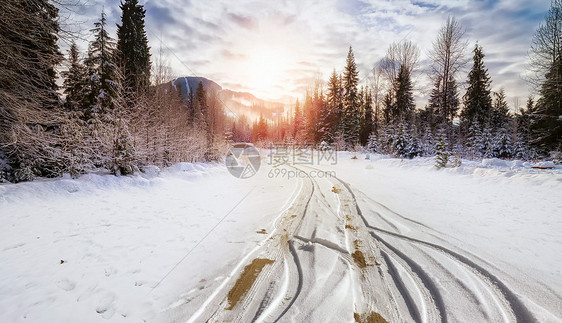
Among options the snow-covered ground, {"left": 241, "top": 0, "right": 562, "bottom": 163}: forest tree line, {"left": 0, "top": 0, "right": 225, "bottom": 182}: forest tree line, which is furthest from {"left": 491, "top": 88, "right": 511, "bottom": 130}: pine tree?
{"left": 0, "top": 0, "right": 225, "bottom": 182}: forest tree line

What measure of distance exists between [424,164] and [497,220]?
8628mm

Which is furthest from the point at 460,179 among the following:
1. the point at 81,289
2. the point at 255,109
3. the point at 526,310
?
the point at 255,109

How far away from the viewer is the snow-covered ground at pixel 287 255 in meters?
2.23

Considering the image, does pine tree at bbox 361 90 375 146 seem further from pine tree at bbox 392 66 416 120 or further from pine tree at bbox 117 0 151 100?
pine tree at bbox 117 0 151 100

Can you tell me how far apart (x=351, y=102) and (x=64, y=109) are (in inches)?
1263

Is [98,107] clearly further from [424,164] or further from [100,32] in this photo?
[424,164]

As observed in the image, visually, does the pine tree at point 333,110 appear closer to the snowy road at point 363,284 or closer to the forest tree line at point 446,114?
the forest tree line at point 446,114

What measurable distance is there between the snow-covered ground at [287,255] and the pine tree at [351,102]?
25.3 metres

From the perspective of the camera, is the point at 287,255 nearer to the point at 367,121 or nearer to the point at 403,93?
the point at 403,93

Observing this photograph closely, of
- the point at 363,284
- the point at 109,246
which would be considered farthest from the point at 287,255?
the point at 109,246

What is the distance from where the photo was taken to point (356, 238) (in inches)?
151

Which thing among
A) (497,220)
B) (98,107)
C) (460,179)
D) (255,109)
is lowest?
(497,220)

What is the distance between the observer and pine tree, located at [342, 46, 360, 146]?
3131 cm

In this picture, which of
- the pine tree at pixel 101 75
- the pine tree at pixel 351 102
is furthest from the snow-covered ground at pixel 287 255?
the pine tree at pixel 351 102
